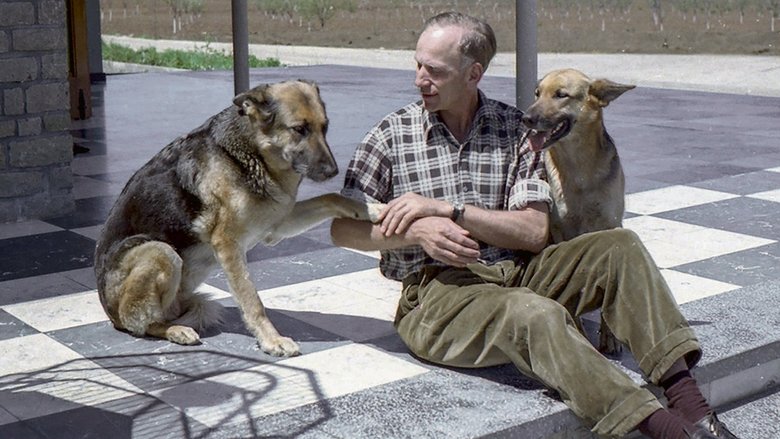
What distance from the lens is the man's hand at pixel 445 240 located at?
3.91 metres

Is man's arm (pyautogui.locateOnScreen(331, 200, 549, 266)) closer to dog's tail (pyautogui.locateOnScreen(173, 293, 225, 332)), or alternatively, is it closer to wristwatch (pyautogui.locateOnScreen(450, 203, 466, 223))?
wristwatch (pyautogui.locateOnScreen(450, 203, 466, 223))

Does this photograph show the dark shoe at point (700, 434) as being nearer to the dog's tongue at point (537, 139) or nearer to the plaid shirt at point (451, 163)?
the plaid shirt at point (451, 163)

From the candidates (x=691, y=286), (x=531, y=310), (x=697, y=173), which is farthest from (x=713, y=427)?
(x=697, y=173)

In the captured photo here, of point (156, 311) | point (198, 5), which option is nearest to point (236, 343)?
point (156, 311)

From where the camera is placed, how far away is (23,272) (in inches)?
226

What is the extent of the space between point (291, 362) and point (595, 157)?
1.50 m

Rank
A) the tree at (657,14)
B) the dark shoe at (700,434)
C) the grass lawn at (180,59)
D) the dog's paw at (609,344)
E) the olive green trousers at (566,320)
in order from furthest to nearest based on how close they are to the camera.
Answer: the tree at (657,14), the grass lawn at (180,59), the dog's paw at (609,344), the olive green trousers at (566,320), the dark shoe at (700,434)

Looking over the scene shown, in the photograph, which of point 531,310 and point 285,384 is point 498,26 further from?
point 531,310

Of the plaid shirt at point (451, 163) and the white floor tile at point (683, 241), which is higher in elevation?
the plaid shirt at point (451, 163)

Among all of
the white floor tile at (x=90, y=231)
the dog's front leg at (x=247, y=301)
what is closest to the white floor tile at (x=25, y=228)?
the white floor tile at (x=90, y=231)

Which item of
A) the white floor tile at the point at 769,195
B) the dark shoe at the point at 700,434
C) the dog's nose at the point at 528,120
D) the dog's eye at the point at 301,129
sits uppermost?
the dog's nose at the point at 528,120

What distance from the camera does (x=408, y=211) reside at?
156 inches

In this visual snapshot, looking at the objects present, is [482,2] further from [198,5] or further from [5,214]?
[5,214]

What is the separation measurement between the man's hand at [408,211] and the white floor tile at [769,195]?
4393 millimetres
